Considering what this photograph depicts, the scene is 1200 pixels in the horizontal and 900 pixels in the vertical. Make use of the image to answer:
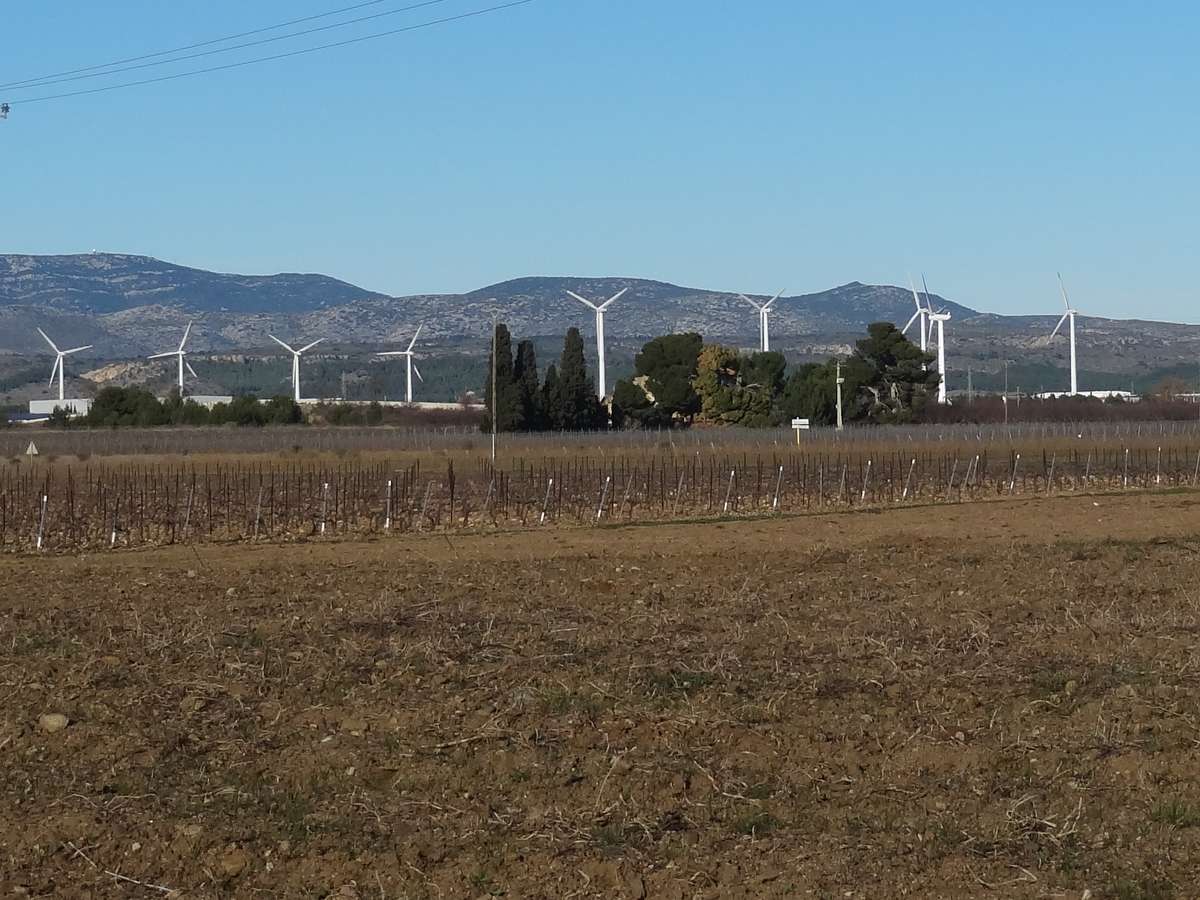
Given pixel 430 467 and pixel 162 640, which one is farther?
pixel 430 467

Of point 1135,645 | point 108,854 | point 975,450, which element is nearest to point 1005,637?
point 1135,645

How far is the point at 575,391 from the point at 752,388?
14909 millimetres

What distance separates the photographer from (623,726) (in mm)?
11852

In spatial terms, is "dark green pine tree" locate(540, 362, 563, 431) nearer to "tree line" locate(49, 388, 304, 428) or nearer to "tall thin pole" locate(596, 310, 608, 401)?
"tall thin pole" locate(596, 310, 608, 401)

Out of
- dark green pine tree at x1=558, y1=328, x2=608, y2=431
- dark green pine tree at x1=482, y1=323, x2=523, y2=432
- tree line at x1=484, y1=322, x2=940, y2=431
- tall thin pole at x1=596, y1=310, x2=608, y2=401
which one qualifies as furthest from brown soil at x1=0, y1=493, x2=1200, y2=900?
tall thin pole at x1=596, y1=310, x2=608, y2=401

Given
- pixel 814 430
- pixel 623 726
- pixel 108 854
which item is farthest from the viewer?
pixel 814 430

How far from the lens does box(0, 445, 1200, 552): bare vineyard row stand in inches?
1439

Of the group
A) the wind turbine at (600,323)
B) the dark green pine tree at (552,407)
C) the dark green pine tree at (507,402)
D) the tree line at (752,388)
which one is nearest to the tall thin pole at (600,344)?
the wind turbine at (600,323)

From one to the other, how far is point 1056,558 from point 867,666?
10670mm

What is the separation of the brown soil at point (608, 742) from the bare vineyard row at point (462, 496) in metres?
17.2

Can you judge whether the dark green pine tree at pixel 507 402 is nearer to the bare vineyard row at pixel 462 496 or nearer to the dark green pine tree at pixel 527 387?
the dark green pine tree at pixel 527 387

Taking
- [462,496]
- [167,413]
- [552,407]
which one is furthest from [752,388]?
[462,496]

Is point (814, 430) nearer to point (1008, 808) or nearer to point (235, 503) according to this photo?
point (235, 503)

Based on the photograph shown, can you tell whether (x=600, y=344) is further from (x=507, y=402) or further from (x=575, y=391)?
(x=507, y=402)
